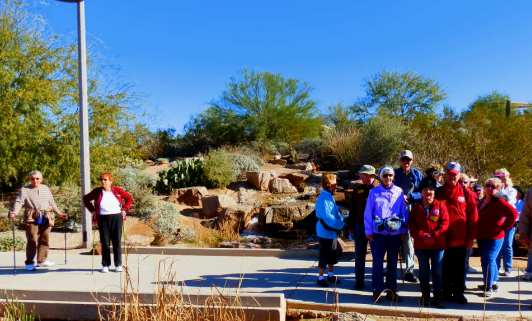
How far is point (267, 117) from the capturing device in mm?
32031

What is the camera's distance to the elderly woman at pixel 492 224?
6422 mm

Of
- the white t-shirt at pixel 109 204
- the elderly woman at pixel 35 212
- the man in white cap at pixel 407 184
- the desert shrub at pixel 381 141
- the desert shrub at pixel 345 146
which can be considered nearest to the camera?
the man in white cap at pixel 407 184

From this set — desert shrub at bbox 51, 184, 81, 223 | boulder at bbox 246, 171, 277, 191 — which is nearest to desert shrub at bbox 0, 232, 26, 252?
desert shrub at bbox 51, 184, 81, 223

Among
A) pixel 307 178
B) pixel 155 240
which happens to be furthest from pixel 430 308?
pixel 307 178

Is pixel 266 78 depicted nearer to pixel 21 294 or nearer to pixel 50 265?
pixel 50 265

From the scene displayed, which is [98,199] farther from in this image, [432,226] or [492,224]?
[492,224]

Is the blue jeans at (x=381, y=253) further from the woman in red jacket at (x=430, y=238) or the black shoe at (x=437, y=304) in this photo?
the black shoe at (x=437, y=304)

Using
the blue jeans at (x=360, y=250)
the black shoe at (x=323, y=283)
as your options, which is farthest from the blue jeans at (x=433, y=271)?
the black shoe at (x=323, y=283)

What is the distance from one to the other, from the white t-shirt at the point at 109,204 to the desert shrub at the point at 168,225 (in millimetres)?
4853

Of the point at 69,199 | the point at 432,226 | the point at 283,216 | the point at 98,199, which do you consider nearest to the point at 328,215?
the point at 432,226

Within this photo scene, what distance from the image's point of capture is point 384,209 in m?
6.34

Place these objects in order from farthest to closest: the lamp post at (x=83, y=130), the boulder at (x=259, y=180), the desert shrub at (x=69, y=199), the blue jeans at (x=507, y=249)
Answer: the boulder at (x=259, y=180)
the desert shrub at (x=69, y=199)
the lamp post at (x=83, y=130)
the blue jeans at (x=507, y=249)

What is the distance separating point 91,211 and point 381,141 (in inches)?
621

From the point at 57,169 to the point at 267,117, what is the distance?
17797mm
